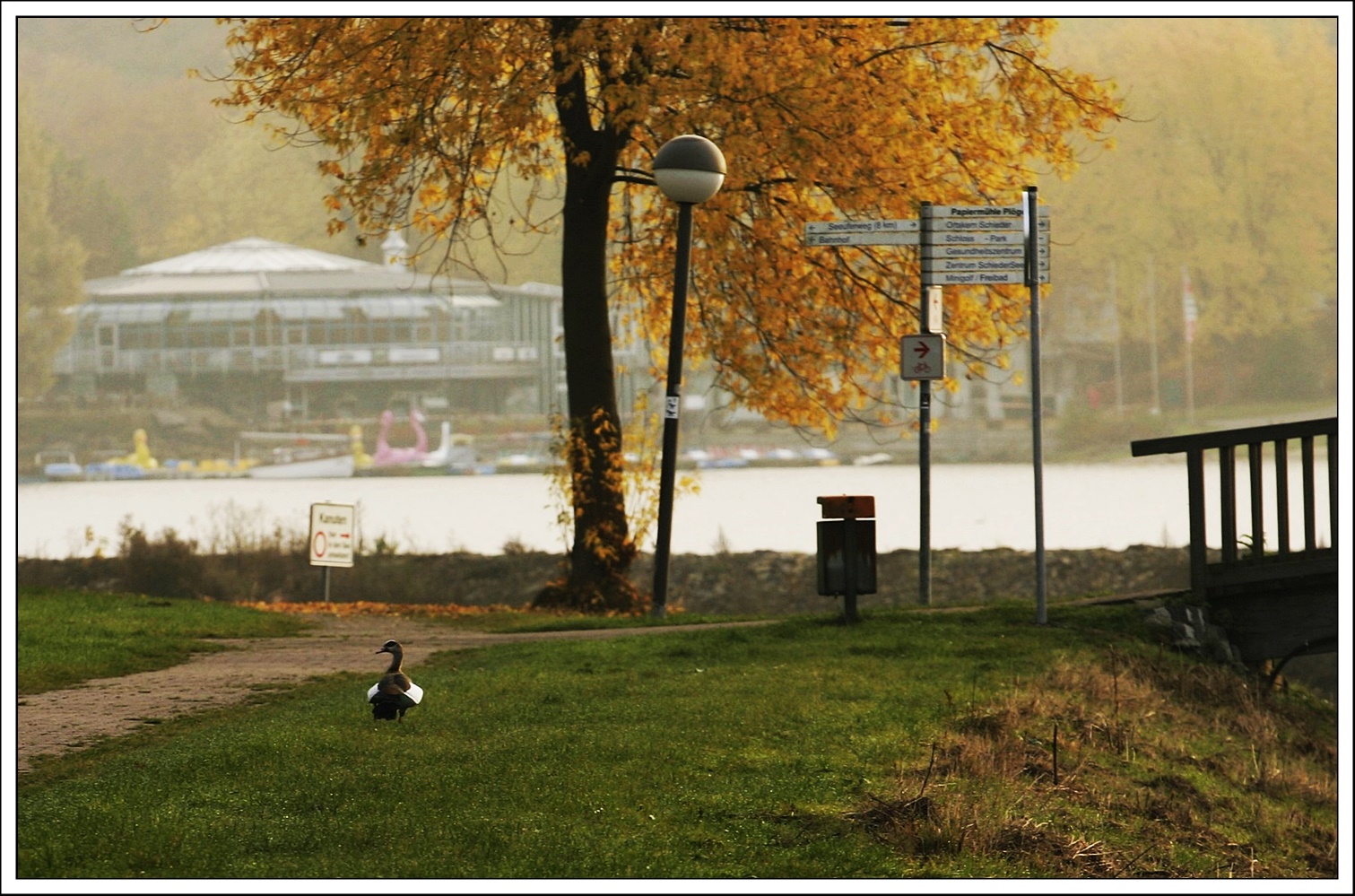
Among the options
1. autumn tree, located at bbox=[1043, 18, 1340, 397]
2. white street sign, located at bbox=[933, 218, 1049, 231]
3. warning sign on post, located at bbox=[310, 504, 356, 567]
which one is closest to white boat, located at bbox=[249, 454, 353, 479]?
autumn tree, located at bbox=[1043, 18, 1340, 397]

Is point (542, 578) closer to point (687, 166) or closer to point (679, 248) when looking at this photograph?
point (679, 248)

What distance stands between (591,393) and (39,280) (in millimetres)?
49045

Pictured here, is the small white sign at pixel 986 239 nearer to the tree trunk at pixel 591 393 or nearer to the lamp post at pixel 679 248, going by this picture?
the lamp post at pixel 679 248

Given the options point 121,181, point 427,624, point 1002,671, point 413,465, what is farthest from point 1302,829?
point 121,181

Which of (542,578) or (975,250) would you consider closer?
(975,250)

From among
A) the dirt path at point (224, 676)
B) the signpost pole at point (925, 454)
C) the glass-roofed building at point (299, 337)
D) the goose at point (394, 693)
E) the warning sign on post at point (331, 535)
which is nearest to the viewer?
the goose at point (394, 693)

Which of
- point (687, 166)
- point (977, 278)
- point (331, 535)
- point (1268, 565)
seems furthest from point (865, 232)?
point (331, 535)

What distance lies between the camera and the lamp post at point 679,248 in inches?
553

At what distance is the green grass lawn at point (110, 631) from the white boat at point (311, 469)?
54.7 metres

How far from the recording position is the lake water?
2812 cm

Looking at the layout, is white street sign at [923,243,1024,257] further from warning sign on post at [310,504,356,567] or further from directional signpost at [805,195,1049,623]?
warning sign on post at [310,504,356,567]

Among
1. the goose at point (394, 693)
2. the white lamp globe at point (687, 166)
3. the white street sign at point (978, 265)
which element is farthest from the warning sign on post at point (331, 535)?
the goose at point (394, 693)

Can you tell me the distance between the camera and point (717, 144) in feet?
53.6

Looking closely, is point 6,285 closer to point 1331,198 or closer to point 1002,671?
point 1002,671
